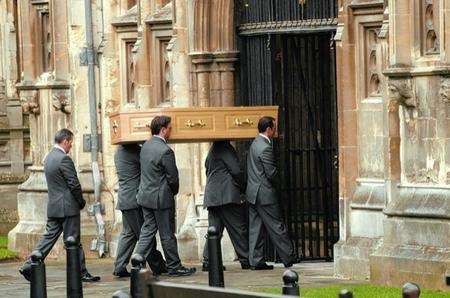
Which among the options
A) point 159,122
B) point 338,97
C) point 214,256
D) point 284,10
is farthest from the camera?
point 284,10

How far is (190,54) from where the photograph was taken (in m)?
25.3

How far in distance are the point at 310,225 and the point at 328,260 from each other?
51 cm

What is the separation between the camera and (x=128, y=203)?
23562 mm

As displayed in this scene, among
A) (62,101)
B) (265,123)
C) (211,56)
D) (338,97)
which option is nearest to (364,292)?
(338,97)

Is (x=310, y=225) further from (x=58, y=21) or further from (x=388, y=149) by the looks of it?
(x=58, y=21)

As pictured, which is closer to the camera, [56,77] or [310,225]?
[310,225]

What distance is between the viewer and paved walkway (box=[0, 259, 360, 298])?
70.2 ft

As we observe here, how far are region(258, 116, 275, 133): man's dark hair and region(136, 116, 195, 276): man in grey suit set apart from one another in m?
1.04

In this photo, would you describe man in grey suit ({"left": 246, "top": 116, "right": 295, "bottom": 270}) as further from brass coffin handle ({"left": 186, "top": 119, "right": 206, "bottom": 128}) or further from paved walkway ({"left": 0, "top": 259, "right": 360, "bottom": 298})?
brass coffin handle ({"left": 186, "top": 119, "right": 206, "bottom": 128})

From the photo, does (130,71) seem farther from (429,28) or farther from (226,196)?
(429,28)

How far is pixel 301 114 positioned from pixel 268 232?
6.45 feet

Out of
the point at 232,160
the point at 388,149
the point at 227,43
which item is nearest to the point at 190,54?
the point at 227,43

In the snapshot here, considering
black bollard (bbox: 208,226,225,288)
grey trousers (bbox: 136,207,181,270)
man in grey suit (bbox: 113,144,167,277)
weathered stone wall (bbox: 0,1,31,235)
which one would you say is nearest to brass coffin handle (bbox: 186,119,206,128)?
grey trousers (bbox: 136,207,181,270)

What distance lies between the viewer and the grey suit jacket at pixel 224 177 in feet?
76.7
